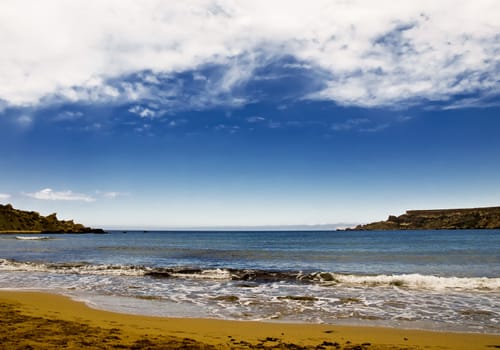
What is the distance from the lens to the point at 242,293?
16.5m

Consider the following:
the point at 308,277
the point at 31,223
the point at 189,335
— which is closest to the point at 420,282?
the point at 308,277

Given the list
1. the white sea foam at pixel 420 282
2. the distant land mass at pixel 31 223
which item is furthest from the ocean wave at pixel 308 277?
the distant land mass at pixel 31 223

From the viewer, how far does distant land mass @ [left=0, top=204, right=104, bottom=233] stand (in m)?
162

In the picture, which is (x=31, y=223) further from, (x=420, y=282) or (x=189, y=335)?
(x=189, y=335)

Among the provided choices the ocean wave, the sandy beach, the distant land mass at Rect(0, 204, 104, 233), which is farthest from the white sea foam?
the distant land mass at Rect(0, 204, 104, 233)

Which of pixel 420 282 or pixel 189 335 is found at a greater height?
pixel 189 335

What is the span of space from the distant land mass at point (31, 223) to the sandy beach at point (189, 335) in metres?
179

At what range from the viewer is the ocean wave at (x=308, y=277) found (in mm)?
18547

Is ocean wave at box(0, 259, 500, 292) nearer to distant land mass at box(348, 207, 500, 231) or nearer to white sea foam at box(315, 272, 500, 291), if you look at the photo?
white sea foam at box(315, 272, 500, 291)

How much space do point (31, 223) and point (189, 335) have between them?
191166 mm

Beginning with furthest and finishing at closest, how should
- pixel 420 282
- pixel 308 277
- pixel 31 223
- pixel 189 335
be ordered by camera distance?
pixel 31 223 < pixel 308 277 < pixel 420 282 < pixel 189 335

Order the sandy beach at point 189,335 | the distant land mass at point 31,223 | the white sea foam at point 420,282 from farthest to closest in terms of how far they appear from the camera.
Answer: the distant land mass at point 31,223 → the white sea foam at point 420,282 → the sandy beach at point 189,335

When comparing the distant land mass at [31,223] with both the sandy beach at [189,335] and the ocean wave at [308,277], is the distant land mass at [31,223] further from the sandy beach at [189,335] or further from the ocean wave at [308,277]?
the sandy beach at [189,335]

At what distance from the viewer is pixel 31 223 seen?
554 ft
